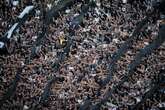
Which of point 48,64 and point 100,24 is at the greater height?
point 100,24

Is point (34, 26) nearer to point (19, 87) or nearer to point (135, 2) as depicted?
point (19, 87)

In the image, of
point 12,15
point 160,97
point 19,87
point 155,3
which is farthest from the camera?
point 12,15

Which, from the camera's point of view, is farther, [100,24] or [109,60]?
[100,24]

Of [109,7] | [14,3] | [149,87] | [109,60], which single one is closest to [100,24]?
[109,7]

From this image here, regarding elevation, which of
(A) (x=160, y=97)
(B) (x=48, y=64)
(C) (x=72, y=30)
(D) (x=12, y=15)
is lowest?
(A) (x=160, y=97)

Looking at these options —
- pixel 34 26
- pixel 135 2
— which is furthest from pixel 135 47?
pixel 34 26

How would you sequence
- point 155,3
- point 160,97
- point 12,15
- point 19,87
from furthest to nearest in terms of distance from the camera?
1. point 12,15
2. point 155,3
3. point 19,87
4. point 160,97

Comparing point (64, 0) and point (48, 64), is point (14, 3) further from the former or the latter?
point (48, 64)
